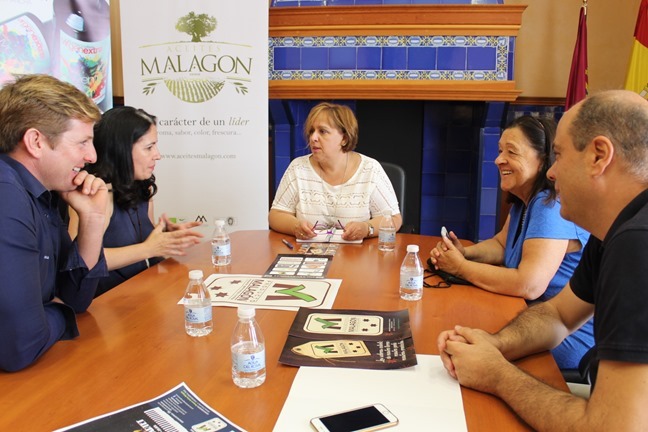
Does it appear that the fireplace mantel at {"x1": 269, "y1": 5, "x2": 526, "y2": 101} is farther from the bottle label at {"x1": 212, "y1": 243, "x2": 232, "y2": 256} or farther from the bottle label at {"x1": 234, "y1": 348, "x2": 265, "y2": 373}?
the bottle label at {"x1": 234, "y1": 348, "x2": 265, "y2": 373}

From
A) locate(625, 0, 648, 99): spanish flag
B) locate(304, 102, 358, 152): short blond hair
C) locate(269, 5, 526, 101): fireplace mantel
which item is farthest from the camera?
locate(269, 5, 526, 101): fireplace mantel

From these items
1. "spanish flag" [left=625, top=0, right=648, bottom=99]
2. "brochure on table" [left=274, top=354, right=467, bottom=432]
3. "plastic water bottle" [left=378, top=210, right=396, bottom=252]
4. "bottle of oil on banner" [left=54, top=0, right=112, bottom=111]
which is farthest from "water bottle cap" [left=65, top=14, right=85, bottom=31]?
"spanish flag" [left=625, top=0, right=648, bottom=99]

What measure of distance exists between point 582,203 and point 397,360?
1.67 feet

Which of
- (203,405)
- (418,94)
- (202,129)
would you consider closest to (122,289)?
(203,405)

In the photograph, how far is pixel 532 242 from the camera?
1682 mm

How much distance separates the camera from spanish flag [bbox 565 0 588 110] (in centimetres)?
379

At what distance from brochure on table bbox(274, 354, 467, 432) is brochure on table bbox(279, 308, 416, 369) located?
0.03m

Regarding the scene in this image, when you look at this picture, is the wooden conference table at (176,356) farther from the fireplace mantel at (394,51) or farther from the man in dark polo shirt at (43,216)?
the fireplace mantel at (394,51)

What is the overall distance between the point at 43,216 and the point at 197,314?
46cm

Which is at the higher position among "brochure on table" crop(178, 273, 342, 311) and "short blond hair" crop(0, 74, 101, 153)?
A: "short blond hair" crop(0, 74, 101, 153)

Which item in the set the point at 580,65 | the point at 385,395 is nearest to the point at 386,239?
the point at 385,395

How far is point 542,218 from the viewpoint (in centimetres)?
168

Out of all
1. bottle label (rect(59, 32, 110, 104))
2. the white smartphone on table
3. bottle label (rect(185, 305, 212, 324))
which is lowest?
the white smartphone on table

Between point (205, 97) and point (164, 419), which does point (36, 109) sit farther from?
point (205, 97)
